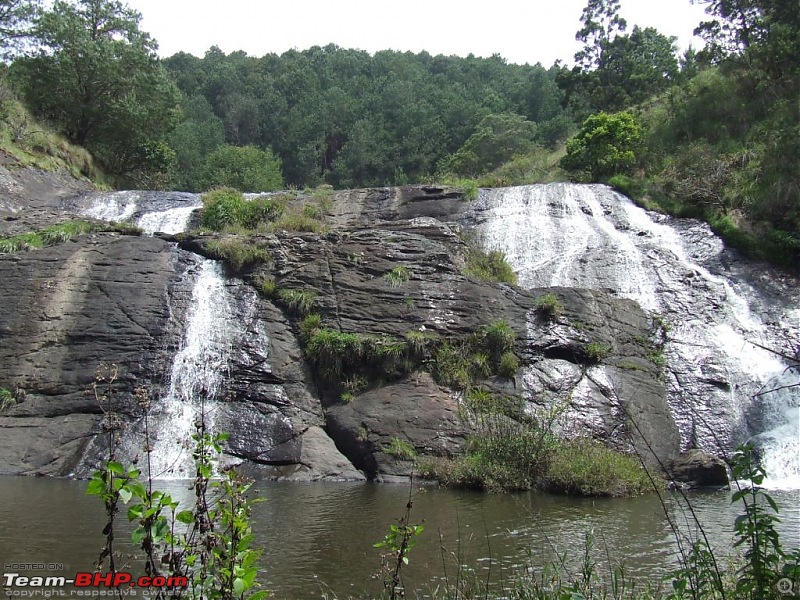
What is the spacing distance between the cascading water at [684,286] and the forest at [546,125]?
158 cm

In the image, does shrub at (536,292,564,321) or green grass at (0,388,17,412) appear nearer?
green grass at (0,388,17,412)

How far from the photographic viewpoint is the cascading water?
550 inches

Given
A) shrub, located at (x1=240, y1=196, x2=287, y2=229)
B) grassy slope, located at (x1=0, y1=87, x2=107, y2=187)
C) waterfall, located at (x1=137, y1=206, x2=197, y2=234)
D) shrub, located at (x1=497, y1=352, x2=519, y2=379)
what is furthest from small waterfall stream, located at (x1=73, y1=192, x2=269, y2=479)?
grassy slope, located at (x1=0, y1=87, x2=107, y2=187)

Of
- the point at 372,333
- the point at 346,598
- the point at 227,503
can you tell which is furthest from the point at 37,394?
the point at 227,503

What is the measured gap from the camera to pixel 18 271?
15.8m

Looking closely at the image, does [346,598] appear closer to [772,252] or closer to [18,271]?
[18,271]

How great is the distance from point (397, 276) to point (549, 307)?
376 centimetres

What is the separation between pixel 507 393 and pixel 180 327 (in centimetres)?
741

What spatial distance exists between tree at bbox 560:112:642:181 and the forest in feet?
0.19

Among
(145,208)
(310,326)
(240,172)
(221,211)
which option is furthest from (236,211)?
(240,172)

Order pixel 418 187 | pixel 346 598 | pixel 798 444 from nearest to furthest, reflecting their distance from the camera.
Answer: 1. pixel 346 598
2. pixel 798 444
3. pixel 418 187

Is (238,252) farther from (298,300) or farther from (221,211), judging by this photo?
(221,211)

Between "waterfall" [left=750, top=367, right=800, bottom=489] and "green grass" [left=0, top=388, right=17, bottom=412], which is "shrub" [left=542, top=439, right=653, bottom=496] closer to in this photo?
"waterfall" [left=750, top=367, right=800, bottom=489]

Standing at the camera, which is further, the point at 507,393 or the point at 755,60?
the point at 755,60
